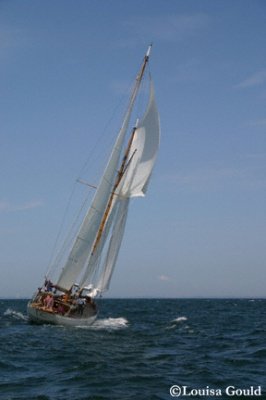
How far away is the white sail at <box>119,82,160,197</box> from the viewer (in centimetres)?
4362

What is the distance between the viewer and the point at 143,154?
145 ft

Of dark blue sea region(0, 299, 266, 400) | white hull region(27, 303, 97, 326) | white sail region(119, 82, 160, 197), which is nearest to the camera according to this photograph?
dark blue sea region(0, 299, 266, 400)

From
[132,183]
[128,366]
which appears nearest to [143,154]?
[132,183]

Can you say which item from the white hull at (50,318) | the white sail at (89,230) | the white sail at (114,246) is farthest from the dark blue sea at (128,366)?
the white sail at (114,246)

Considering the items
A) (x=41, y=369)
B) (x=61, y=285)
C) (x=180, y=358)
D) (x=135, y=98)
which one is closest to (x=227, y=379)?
(x=180, y=358)

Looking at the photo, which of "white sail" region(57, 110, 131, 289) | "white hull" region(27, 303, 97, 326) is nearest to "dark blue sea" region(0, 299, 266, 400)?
"white hull" region(27, 303, 97, 326)

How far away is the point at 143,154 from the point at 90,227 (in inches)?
296

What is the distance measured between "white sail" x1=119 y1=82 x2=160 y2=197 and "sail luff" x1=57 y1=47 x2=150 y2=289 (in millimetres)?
2118

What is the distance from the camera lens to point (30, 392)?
17.1m

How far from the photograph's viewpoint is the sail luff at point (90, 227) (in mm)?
41750

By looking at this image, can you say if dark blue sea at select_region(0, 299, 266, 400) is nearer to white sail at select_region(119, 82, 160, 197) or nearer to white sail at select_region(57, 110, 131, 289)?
white sail at select_region(57, 110, 131, 289)

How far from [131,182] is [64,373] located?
995 inches

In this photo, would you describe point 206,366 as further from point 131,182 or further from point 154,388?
point 131,182

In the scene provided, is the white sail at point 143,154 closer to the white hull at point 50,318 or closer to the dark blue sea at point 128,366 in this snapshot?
the white hull at point 50,318
